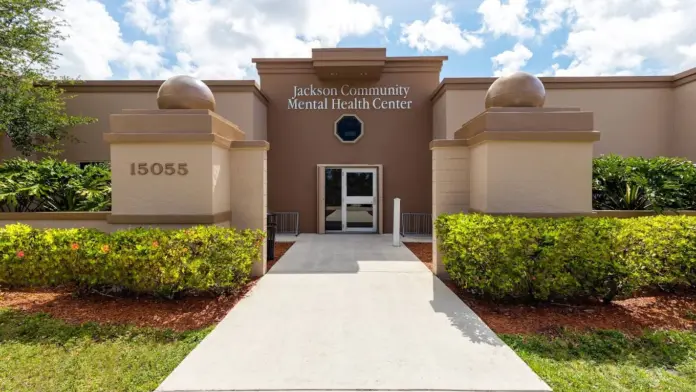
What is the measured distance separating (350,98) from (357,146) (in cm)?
192

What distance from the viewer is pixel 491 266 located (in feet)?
17.0

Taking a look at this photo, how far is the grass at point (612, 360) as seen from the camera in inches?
135

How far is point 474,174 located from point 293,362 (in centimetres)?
513

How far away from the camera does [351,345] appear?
4.10m

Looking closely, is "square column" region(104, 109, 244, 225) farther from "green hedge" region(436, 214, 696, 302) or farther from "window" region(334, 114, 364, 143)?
"window" region(334, 114, 364, 143)

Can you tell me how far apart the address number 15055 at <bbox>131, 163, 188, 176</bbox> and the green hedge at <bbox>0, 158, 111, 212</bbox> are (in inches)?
94.9

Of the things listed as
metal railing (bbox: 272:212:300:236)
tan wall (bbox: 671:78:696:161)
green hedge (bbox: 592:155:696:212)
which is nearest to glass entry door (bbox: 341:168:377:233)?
metal railing (bbox: 272:212:300:236)

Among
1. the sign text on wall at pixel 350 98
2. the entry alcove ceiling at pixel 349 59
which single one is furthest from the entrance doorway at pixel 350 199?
the entry alcove ceiling at pixel 349 59

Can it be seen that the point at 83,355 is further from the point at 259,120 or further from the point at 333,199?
the point at 333,199

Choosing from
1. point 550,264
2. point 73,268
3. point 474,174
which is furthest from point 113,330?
point 474,174

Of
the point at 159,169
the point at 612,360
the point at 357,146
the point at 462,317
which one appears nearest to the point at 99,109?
the point at 159,169

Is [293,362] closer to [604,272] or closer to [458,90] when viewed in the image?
[604,272]

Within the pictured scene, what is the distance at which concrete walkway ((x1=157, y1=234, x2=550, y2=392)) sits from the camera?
11.0ft

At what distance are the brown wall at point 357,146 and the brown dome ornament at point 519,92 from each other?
6657 millimetres
